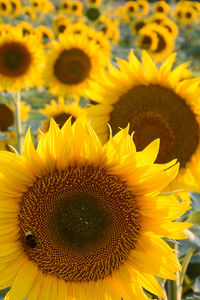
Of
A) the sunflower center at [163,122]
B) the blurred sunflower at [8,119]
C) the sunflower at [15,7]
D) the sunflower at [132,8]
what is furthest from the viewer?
the sunflower at [132,8]

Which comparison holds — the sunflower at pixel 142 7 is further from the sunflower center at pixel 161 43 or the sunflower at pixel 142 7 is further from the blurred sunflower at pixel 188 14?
the sunflower center at pixel 161 43

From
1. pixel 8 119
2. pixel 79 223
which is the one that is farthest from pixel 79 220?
pixel 8 119

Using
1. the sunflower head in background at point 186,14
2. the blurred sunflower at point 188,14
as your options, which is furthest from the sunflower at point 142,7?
the blurred sunflower at point 188,14

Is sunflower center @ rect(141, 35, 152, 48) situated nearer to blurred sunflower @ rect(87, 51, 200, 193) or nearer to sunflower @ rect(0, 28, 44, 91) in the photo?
sunflower @ rect(0, 28, 44, 91)

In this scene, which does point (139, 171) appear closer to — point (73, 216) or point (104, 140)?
point (73, 216)

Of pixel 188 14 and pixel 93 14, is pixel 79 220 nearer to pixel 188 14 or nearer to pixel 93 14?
pixel 93 14

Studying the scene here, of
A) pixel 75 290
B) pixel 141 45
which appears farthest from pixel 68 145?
pixel 141 45
